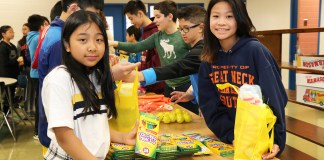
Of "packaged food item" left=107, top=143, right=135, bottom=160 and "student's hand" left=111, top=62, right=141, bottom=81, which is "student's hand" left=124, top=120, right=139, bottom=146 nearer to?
"packaged food item" left=107, top=143, right=135, bottom=160

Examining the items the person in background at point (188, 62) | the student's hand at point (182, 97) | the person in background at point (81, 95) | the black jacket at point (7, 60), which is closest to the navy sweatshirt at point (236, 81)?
the person in background at point (188, 62)

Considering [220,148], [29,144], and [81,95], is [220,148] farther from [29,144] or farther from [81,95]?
[29,144]

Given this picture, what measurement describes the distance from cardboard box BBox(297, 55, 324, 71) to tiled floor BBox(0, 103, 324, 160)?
1.18 metres

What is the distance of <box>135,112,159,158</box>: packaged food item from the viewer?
1402mm

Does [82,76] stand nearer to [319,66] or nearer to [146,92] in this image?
[146,92]

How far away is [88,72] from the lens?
148 cm

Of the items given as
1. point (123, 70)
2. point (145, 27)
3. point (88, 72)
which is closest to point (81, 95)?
point (88, 72)

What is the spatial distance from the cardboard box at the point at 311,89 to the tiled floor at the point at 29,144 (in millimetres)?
811

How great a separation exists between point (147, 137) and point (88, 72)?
390 mm

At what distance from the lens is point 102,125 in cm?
140

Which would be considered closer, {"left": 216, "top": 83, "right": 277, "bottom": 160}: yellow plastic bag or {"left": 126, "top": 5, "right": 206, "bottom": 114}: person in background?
{"left": 216, "top": 83, "right": 277, "bottom": 160}: yellow plastic bag

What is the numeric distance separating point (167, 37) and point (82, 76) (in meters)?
1.66

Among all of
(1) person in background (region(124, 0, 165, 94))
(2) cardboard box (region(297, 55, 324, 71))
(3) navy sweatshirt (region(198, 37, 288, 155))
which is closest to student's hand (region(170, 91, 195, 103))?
(3) navy sweatshirt (region(198, 37, 288, 155))

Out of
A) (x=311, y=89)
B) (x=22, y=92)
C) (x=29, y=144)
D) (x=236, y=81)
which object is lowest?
(x=29, y=144)
